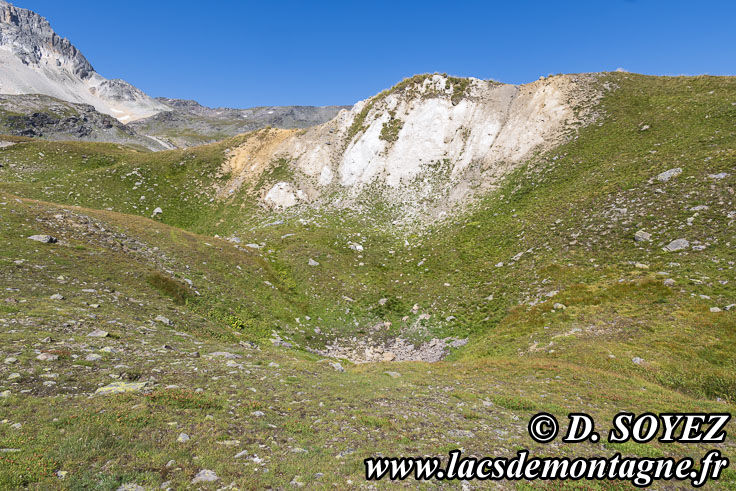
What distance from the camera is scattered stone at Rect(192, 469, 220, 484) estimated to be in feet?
24.9

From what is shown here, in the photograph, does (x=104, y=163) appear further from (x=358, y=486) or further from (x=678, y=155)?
(x=678, y=155)

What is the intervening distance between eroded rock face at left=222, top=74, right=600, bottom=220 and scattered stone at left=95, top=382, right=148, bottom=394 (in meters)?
42.6

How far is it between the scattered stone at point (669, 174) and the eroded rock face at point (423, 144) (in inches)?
698

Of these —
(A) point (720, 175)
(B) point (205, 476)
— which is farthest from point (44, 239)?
(A) point (720, 175)

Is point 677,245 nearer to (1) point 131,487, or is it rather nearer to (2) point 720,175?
(2) point 720,175

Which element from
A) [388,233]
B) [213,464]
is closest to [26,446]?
[213,464]

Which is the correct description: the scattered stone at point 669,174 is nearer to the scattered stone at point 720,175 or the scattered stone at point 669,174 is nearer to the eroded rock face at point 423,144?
the scattered stone at point 720,175

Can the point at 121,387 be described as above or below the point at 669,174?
below

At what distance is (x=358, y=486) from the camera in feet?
27.3

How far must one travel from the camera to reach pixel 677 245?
26.2 metres

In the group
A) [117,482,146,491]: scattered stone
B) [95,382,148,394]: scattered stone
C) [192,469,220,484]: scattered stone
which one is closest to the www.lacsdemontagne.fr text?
[192,469,220,484]: scattered stone

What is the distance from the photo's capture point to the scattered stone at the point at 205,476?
7.59 meters

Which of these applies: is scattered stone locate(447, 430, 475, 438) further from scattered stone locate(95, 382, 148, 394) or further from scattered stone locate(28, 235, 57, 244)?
scattered stone locate(28, 235, 57, 244)

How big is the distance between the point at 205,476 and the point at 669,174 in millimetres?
45376
